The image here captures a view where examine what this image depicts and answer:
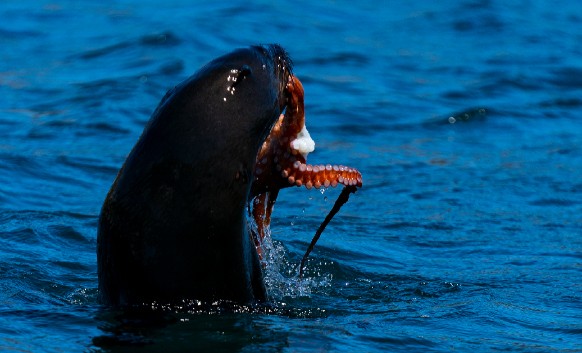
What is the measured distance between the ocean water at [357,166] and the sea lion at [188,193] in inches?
7.5

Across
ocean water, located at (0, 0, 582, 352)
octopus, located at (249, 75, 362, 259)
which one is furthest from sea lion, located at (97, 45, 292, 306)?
octopus, located at (249, 75, 362, 259)

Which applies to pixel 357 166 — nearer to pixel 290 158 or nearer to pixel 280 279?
pixel 280 279

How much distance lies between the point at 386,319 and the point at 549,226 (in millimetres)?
3224

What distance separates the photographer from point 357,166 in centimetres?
1033

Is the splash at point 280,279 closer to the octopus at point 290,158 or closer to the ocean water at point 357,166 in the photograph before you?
the ocean water at point 357,166

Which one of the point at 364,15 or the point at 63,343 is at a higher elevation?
the point at 364,15

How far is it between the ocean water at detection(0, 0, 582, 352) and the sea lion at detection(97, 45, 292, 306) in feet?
0.62

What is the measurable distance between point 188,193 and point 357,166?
5619 mm

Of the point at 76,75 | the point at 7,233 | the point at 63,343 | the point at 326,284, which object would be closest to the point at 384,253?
the point at 326,284

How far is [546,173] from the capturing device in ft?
33.7

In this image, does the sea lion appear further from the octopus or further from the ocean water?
the octopus

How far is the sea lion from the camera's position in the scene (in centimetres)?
478

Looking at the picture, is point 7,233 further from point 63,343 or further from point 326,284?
point 63,343

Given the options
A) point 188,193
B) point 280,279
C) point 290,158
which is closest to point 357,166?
point 280,279
